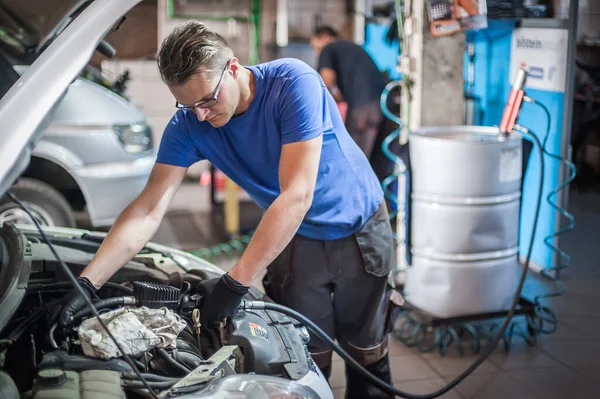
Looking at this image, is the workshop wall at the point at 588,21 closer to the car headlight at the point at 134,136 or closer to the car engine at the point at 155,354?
the car headlight at the point at 134,136

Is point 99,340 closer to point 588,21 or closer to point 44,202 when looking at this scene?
point 44,202

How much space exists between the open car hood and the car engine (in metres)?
0.50

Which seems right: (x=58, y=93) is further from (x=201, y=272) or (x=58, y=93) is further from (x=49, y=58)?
(x=201, y=272)

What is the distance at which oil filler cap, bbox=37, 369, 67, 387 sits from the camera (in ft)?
5.55

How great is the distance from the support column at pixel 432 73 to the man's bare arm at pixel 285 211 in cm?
219

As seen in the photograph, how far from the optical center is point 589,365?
386cm

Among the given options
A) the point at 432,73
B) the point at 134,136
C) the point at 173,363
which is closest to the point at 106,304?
the point at 173,363

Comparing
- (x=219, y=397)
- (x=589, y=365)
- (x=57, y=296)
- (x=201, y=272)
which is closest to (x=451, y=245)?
(x=589, y=365)

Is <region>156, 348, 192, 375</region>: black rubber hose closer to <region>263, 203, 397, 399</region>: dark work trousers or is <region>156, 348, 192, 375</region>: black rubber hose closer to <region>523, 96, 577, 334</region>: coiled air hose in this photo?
<region>263, 203, 397, 399</region>: dark work trousers

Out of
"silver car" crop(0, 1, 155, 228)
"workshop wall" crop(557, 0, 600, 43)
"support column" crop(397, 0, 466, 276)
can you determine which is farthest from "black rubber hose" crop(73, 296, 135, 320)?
"workshop wall" crop(557, 0, 600, 43)

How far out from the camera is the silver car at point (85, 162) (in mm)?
4887

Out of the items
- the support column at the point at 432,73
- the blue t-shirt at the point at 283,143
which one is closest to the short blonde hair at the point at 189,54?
the blue t-shirt at the point at 283,143

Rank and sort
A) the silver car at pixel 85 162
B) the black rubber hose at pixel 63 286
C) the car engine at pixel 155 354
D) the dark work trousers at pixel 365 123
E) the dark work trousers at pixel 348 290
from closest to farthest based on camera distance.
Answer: the car engine at pixel 155 354 → the black rubber hose at pixel 63 286 → the dark work trousers at pixel 348 290 → the silver car at pixel 85 162 → the dark work trousers at pixel 365 123

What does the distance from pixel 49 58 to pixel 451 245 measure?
8.59 ft
